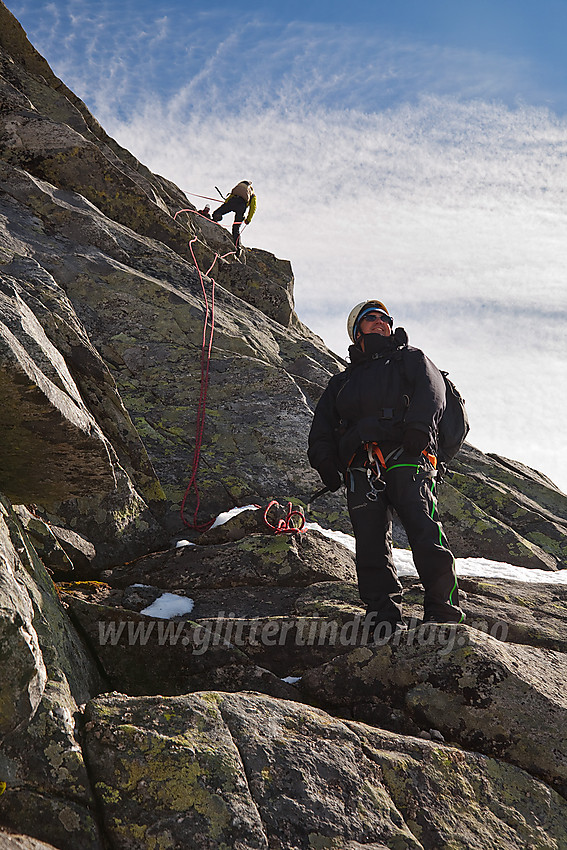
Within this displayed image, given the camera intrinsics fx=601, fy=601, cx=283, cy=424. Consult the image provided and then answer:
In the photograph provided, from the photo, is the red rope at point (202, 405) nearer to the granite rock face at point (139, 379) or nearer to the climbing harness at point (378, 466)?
the granite rock face at point (139, 379)

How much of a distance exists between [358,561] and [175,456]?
429 cm

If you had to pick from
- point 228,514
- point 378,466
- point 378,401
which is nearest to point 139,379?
point 228,514

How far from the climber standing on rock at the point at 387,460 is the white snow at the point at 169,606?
1.89 metres

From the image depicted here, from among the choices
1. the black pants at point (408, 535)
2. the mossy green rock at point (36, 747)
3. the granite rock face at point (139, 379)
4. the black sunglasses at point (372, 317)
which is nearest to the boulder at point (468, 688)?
the black pants at point (408, 535)

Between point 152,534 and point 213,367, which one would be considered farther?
point 213,367

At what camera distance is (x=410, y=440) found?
6.23 metres

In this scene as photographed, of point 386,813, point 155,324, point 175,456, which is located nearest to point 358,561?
point 386,813

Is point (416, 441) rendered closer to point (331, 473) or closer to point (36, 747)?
point (331, 473)

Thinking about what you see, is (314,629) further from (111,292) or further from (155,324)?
(111,292)

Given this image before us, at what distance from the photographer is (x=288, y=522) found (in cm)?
857

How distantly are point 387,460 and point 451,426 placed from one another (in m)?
1.16

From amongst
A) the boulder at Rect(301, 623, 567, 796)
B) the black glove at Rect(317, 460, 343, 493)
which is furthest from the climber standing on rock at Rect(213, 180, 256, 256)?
the boulder at Rect(301, 623, 567, 796)

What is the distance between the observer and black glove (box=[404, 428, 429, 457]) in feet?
20.4

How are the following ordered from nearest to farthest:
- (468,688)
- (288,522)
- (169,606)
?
(468,688) → (169,606) → (288,522)
